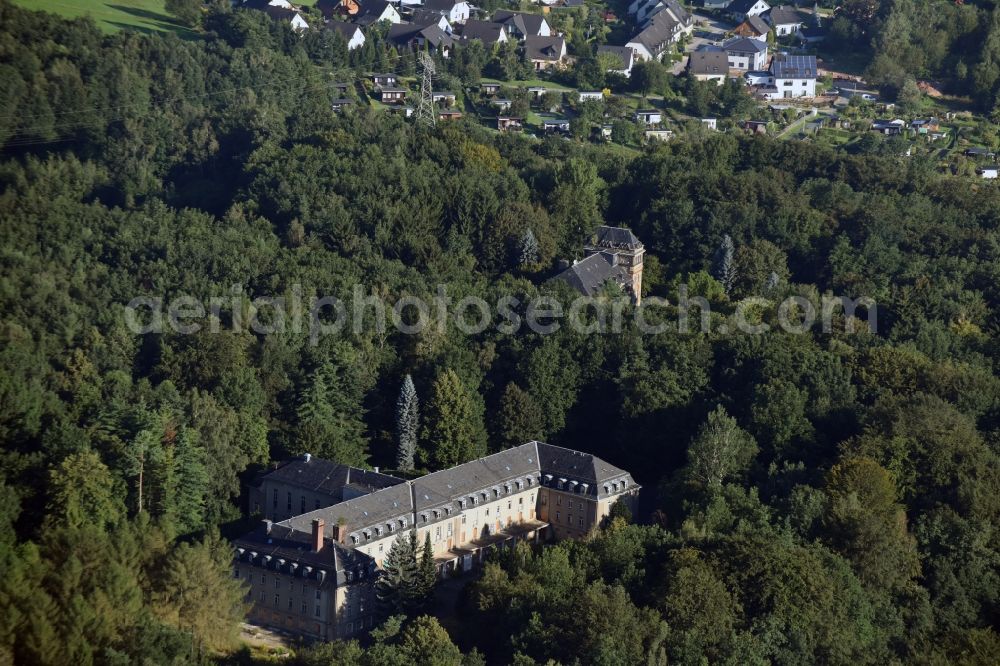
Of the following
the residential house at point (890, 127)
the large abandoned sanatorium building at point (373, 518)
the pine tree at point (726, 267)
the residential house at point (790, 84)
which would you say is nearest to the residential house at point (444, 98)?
the residential house at point (790, 84)

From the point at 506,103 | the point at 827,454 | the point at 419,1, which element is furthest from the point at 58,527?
the point at 419,1

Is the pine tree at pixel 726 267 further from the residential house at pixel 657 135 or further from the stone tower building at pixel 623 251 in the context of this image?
the residential house at pixel 657 135

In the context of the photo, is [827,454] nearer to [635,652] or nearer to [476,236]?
[635,652]

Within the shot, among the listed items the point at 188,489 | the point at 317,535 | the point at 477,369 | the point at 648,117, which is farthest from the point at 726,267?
the point at 188,489

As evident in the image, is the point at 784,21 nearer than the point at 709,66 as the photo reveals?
No

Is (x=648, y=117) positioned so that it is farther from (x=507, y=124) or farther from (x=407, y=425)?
(x=407, y=425)

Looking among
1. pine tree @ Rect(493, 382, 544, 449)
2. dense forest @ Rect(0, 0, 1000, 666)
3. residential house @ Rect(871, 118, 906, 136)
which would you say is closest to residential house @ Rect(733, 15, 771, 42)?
residential house @ Rect(871, 118, 906, 136)

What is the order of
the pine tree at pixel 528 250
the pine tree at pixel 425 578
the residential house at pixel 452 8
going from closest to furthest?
1. the pine tree at pixel 425 578
2. the pine tree at pixel 528 250
3. the residential house at pixel 452 8
